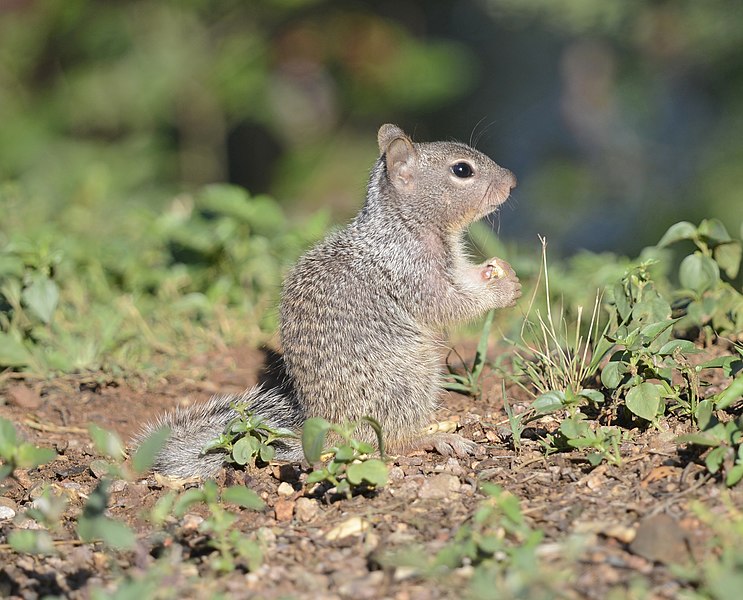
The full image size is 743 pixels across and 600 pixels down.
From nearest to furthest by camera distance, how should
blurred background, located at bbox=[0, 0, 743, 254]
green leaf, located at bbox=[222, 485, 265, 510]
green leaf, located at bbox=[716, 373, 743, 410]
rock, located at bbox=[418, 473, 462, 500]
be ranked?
green leaf, located at bbox=[222, 485, 265, 510] < green leaf, located at bbox=[716, 373, 743, 410] < rock, located at bbox=[418, 473, 462, 500] < blurred background, located at bbox=[0, 0, 743, 254]

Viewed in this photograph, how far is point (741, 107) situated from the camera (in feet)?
27.6

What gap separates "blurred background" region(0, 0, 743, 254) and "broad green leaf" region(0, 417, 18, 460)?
19.7 feet

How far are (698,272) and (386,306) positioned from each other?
1.46m

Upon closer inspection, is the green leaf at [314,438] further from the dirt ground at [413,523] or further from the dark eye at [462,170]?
the dark eye at [462,170]

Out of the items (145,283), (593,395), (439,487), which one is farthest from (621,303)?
(145,283)

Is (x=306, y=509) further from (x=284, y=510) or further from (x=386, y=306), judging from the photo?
(x=386, y=306)

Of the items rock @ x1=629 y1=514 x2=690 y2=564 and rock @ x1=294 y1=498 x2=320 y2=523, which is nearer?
rock @ x1=629 y1=514 x2=690 y2=564

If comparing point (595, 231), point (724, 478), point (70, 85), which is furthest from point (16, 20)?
point (724, 478)

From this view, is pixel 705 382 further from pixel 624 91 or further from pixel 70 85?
pixel 70 85

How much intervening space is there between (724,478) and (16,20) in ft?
28.4

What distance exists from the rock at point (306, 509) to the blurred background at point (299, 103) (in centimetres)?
581

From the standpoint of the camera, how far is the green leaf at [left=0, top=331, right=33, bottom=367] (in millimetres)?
5398

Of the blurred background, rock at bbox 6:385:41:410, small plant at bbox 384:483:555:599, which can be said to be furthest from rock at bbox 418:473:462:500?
the blurred background

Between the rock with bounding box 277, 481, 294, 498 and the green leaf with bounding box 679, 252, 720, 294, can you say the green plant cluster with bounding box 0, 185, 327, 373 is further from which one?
the green leaf with bounding box 679, 252, 720, 294
